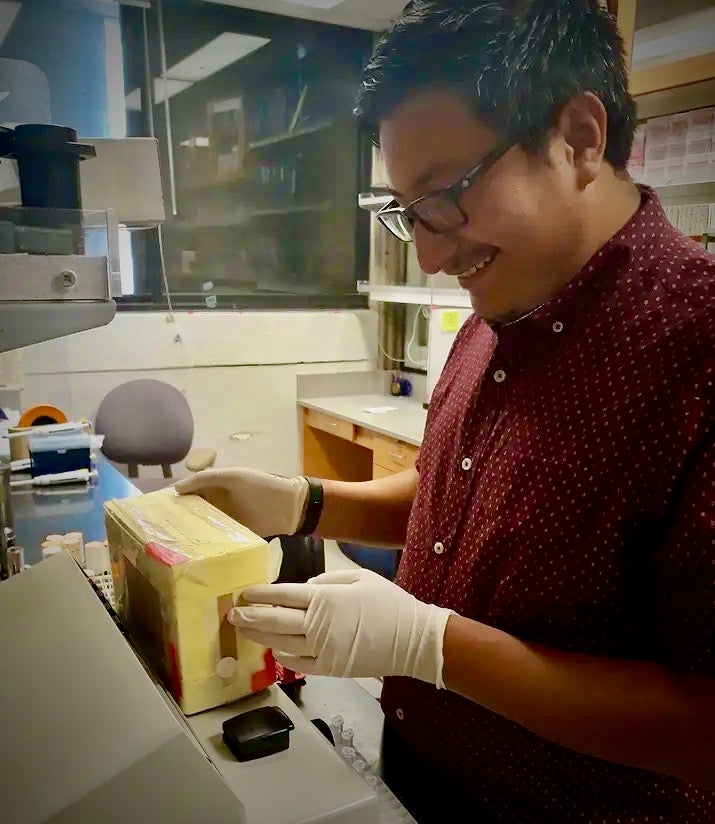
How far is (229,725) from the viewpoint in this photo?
74cm

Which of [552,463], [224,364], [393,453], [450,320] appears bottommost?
[393,453]

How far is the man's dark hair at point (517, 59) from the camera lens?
2.49 feet

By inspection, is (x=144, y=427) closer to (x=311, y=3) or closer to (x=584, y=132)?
(x=311, y=3)

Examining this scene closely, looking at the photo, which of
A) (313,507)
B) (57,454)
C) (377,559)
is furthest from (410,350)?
(313,507)

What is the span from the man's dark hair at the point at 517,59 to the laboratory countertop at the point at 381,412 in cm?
205

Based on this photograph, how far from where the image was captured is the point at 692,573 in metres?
0.68

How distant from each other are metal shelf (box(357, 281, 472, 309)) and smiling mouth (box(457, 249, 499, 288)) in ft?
7.00

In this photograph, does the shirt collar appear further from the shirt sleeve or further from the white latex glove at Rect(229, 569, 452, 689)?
the white latex glove at Rect(229, 569, 452, 689)

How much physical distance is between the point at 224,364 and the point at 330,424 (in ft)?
2.10

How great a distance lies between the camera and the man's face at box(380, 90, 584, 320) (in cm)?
78

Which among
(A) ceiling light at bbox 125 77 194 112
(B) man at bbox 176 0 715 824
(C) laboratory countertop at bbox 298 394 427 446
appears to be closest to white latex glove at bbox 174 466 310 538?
(B) man at bbox 176 0 715 824

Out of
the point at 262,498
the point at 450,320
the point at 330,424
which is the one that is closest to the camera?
the point at 262,498

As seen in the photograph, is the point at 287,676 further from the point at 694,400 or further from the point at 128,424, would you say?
the point at 128,424

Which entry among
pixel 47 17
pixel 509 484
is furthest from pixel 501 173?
pixel 47 17
